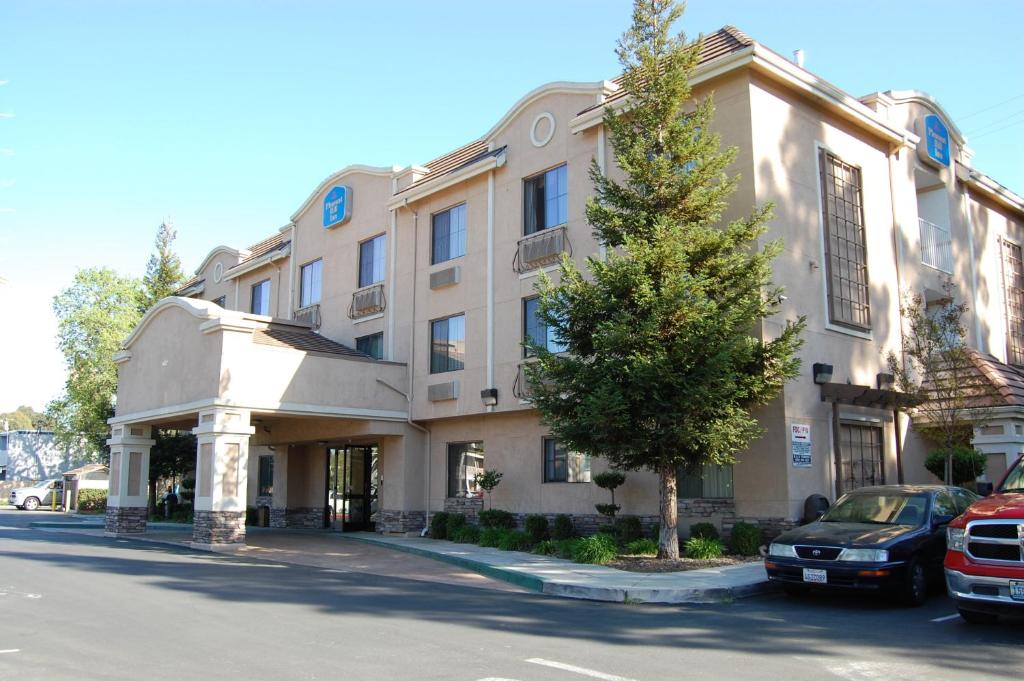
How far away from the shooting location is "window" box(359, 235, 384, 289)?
81.6ft

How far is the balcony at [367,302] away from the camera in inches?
958

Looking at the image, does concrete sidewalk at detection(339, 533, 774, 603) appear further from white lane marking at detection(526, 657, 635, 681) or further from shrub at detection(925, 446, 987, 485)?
shrub at detection(925, 446, 987, 485)

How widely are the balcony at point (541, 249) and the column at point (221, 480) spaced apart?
7.70m

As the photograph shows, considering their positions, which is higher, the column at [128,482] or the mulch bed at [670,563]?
the column at [128,482]

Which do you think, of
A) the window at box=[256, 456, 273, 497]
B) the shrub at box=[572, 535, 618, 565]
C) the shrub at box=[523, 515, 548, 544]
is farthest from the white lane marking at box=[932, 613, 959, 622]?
the window at box=[256, 456, 273, 497]

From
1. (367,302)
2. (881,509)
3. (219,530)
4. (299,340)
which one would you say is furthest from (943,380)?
(219,530)

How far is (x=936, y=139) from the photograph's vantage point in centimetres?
2178

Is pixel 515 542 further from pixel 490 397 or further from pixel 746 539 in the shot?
pixel 746 539

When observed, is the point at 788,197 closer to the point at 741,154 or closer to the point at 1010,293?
the point at 741,154

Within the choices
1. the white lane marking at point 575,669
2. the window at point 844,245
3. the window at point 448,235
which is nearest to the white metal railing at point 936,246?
the window at point 844,245

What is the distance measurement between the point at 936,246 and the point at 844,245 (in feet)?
16.8

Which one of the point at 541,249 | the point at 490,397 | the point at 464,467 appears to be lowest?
the point at 464,467

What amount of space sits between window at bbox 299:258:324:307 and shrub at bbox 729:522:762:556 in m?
16.7

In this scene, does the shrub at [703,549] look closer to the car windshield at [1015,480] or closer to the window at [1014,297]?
the car windshield at [1015,480]
